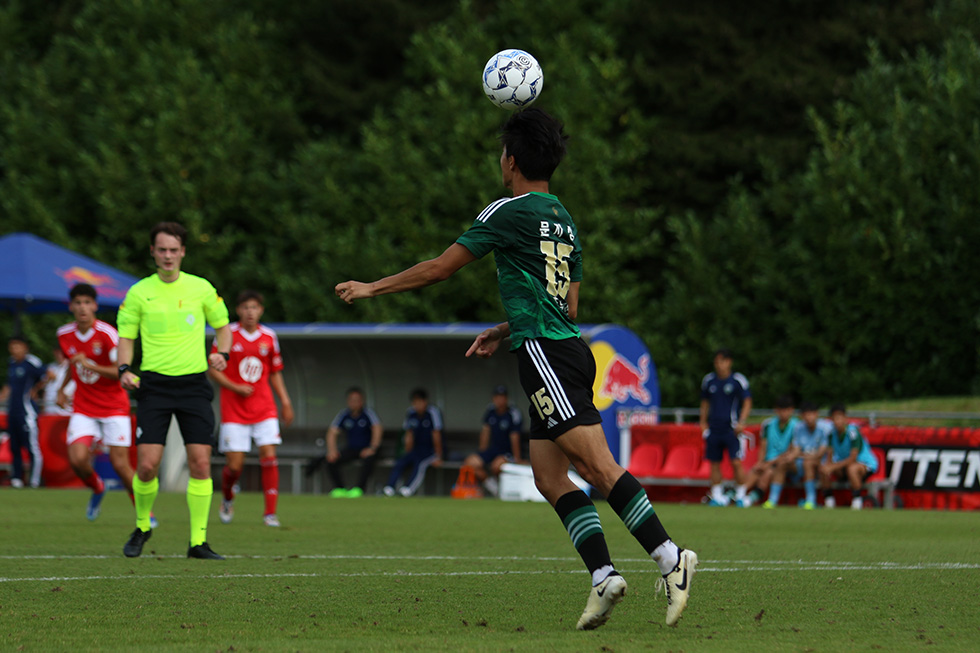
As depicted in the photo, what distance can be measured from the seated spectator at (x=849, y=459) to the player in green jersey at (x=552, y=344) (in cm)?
1277

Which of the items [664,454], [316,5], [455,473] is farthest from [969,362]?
[316,5]

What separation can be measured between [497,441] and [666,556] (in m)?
15.6

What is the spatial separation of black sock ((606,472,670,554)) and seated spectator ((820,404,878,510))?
1290 centimetres

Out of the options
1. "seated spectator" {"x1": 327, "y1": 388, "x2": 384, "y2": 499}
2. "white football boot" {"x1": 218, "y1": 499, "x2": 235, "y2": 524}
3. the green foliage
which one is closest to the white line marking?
"white football boot" {"x1": 218, "y1": 499, "x2": 235, "y2": 524}

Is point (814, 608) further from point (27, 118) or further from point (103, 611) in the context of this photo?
point (27, 118)

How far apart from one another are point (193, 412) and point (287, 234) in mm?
24735

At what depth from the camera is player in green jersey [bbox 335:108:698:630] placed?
5.65 meters

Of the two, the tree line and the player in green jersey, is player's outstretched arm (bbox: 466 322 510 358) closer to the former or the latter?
the player in green jersey

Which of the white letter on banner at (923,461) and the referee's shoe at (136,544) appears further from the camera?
the white letter on banner at (923,461)

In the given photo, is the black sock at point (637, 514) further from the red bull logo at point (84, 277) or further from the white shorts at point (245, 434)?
the red bull logo at point (84, 277)

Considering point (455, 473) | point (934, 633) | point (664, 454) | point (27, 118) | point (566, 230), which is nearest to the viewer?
point (934, 633)

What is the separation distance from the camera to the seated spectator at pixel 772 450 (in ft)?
61.9

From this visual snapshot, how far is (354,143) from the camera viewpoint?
35.6 metres

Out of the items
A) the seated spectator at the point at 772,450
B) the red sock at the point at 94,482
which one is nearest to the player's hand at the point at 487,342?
the red sock at the point at 94,482
